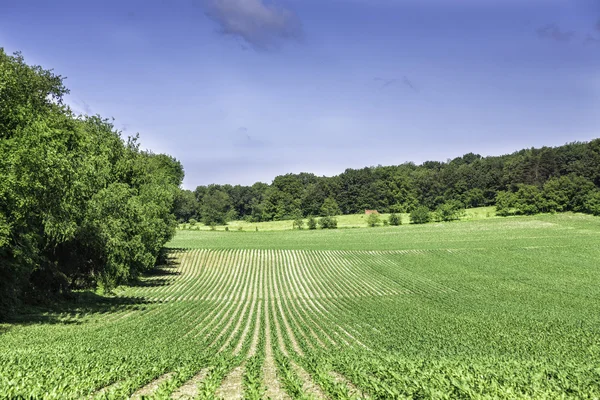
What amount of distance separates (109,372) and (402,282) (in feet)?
141

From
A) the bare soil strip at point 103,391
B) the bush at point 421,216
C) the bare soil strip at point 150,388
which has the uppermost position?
the bush at point 421,216

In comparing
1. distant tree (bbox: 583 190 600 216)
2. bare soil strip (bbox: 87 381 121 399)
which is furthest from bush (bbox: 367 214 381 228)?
bare soil strip (bbox: 87 381 121 399)

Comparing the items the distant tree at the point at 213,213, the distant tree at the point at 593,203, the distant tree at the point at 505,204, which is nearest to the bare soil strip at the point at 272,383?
the distant tree at the point at 593,203

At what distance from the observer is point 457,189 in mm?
148125

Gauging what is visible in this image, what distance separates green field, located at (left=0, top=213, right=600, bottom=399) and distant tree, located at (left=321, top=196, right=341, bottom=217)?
8090cm

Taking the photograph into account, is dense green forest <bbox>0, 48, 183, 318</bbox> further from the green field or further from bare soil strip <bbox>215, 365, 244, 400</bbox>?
bare soil strip <bbox>215, 365, 244, 400</bbox>

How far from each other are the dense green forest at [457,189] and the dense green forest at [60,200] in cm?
6315

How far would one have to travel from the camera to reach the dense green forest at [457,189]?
11412 centimetres

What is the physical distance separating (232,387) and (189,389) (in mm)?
1323

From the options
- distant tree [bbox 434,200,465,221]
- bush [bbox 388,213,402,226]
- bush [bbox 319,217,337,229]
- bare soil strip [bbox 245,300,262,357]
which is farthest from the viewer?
bush [bbox 319,217,337,229]

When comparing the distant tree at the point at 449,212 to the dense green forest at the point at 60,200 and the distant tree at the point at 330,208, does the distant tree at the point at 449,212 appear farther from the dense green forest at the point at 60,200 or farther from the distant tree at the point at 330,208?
the dense green forest at the point at 60,200

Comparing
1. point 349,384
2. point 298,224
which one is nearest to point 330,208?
point 298,224

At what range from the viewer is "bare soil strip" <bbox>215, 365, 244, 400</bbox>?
11.3 metres

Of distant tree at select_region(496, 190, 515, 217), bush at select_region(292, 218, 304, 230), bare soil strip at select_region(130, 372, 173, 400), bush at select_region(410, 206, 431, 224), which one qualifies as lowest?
bare soil strip at select_region(130, 372, 173, 400)
